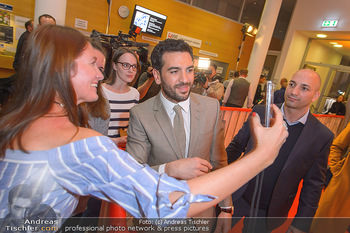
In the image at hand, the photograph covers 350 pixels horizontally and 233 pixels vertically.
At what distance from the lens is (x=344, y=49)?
8586 millimetres

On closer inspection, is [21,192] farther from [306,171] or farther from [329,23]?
[329,23]

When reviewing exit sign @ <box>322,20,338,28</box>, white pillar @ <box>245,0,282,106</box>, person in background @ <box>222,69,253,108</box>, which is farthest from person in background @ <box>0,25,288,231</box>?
exit sign @ <box>322,20,338,28</box>

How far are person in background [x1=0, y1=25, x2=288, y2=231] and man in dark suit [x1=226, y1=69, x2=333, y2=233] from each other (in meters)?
0.88

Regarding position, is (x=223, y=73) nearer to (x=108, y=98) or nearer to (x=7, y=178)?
(x=108, y=98)

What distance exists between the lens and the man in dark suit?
60.6 inches

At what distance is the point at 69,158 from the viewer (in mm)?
669

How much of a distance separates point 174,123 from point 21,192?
0.93 metres

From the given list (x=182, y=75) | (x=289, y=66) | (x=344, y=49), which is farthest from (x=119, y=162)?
(x=344, y=49)

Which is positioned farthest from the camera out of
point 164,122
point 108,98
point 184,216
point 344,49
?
point 344,49

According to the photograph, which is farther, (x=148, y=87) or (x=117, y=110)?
(x=148, y=87)

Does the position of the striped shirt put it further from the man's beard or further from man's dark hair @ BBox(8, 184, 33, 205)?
man's dark hair @ BBox(8, 184, 33, 205)

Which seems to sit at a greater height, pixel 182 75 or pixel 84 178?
pixel 182 75

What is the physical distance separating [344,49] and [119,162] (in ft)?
37.2

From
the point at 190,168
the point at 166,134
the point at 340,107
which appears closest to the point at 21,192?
the point at 190,168
